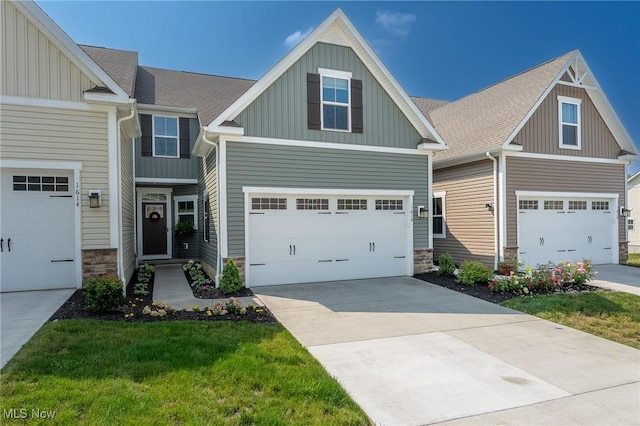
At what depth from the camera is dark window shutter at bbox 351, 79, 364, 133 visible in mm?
10031

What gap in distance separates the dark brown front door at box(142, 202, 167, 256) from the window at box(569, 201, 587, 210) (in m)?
14.4

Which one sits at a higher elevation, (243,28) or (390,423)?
(243,28)

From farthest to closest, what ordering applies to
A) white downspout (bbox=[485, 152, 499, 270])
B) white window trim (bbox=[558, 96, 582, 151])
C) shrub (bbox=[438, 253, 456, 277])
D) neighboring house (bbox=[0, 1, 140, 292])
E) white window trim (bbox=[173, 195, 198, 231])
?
white window trim (bbox=[173, 195, 198, 231]) < white window trim (bbox=[558, 96, 582, 151]) < white downspout (bbox=[485, 152, 499, 270]) < shrub (bbox=[438, 253, 456, 277]) < neighboring house (bbox=[0, 1, 140, 292])

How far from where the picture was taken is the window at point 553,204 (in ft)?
40.6

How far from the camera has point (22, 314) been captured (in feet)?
20.0

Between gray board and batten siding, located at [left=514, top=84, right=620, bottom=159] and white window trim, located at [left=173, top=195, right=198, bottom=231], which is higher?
gray board and batten siding, located at [left=514, top=84, right=620, bottom=159]

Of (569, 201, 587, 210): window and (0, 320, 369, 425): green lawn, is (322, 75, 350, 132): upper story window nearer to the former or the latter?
(0, 320, 369, 425): green lawn

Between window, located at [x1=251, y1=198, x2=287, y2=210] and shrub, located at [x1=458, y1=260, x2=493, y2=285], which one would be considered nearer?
window, located at [x1=251, y1=198, x2=287, y2=210]

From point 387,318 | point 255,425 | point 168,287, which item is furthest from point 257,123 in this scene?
point 255,425

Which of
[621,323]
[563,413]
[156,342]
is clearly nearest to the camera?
[563,413]

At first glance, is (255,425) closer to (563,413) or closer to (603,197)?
(563,413)

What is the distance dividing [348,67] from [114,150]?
6.11m

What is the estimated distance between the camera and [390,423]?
3260 millimetres

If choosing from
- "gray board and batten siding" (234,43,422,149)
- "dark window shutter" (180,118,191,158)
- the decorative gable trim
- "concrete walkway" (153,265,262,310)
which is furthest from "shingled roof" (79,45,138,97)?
the decorative gable trim
